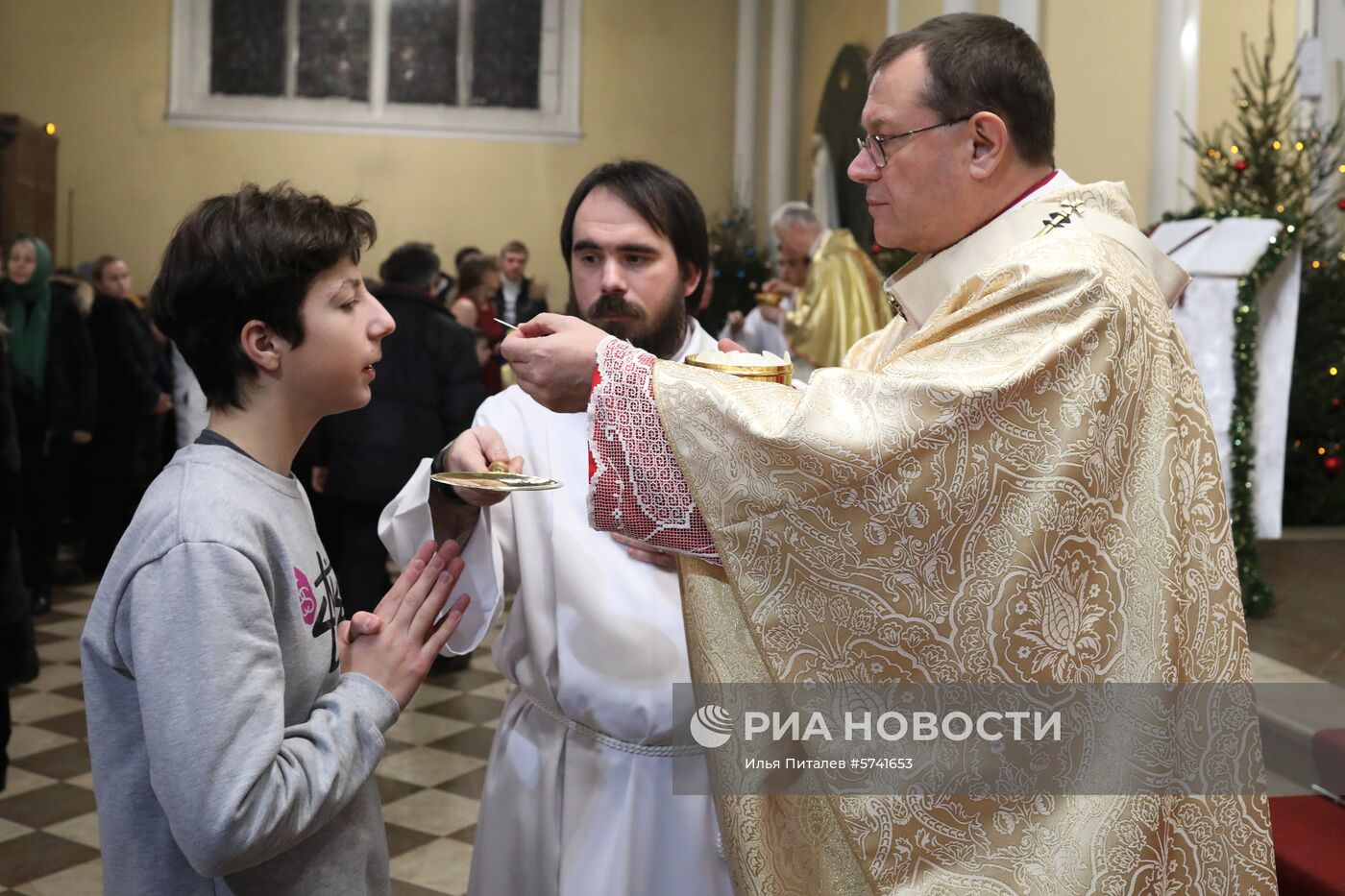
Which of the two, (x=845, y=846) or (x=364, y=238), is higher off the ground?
(x=364, y=238)

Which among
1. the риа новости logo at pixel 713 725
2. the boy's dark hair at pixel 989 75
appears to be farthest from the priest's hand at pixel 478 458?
the boy's dark hair at pixel 989 75

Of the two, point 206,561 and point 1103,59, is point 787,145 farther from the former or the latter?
point 206,561

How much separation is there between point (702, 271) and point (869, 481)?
3.11 ft

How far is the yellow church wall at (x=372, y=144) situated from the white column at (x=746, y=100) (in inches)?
8.3

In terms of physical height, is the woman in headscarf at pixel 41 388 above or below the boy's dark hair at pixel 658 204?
below

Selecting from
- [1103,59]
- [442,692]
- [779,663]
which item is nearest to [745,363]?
[779,663]

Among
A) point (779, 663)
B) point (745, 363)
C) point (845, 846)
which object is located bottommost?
point (845, 846)

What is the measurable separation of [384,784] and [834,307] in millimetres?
3427

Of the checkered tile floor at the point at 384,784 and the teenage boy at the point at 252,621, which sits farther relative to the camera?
the checkered tile floor at the point at 384,784

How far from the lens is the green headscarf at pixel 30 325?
5996mm

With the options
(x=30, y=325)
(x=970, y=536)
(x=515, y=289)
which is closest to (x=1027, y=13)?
(x=515, y=289)

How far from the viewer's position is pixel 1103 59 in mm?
6902

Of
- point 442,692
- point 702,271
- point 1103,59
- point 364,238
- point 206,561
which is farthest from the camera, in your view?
point 1103,59

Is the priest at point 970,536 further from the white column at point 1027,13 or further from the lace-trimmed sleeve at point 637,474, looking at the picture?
the white column at point 1027,13
